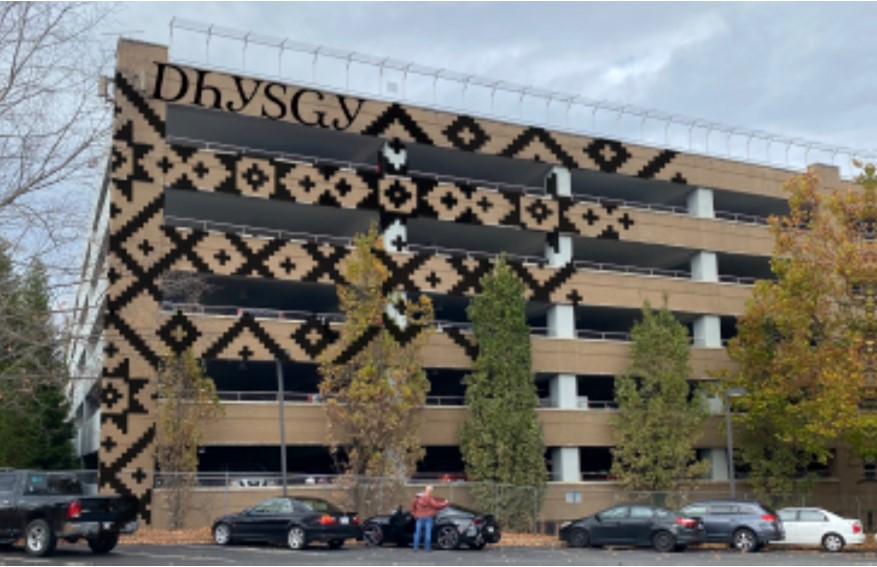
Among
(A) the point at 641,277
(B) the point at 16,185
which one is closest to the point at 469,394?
(A) the point at 641,277

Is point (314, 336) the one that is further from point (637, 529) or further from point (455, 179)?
point (637, 529)

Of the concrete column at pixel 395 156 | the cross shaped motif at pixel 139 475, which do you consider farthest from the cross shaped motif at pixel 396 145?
the cross shaped motif at pixel 139 475

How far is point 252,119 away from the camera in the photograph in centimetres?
3688

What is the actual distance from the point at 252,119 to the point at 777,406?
22.3m

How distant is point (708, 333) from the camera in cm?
4372

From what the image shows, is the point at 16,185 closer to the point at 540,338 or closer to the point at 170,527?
the point at 170,527

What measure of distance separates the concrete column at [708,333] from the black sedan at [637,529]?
1748cm

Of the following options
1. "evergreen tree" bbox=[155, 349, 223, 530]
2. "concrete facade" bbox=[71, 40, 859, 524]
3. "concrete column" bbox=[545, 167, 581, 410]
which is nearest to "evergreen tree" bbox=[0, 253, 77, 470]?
"concrete facade" bbox=[71, 40, 859, 524]

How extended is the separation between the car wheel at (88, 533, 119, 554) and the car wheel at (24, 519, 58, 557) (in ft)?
3.50

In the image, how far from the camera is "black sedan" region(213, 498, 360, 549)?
25.0m

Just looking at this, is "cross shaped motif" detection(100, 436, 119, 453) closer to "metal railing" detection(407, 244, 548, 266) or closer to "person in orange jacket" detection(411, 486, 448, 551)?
"person in orange jacket" detection(411, 486, 448, 551)

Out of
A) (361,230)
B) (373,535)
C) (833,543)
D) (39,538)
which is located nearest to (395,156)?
(361,230)

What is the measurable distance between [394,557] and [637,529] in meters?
7.98

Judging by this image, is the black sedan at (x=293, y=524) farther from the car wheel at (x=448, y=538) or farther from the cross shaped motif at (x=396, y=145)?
the cross shaped motif at (x=396, y=145)
